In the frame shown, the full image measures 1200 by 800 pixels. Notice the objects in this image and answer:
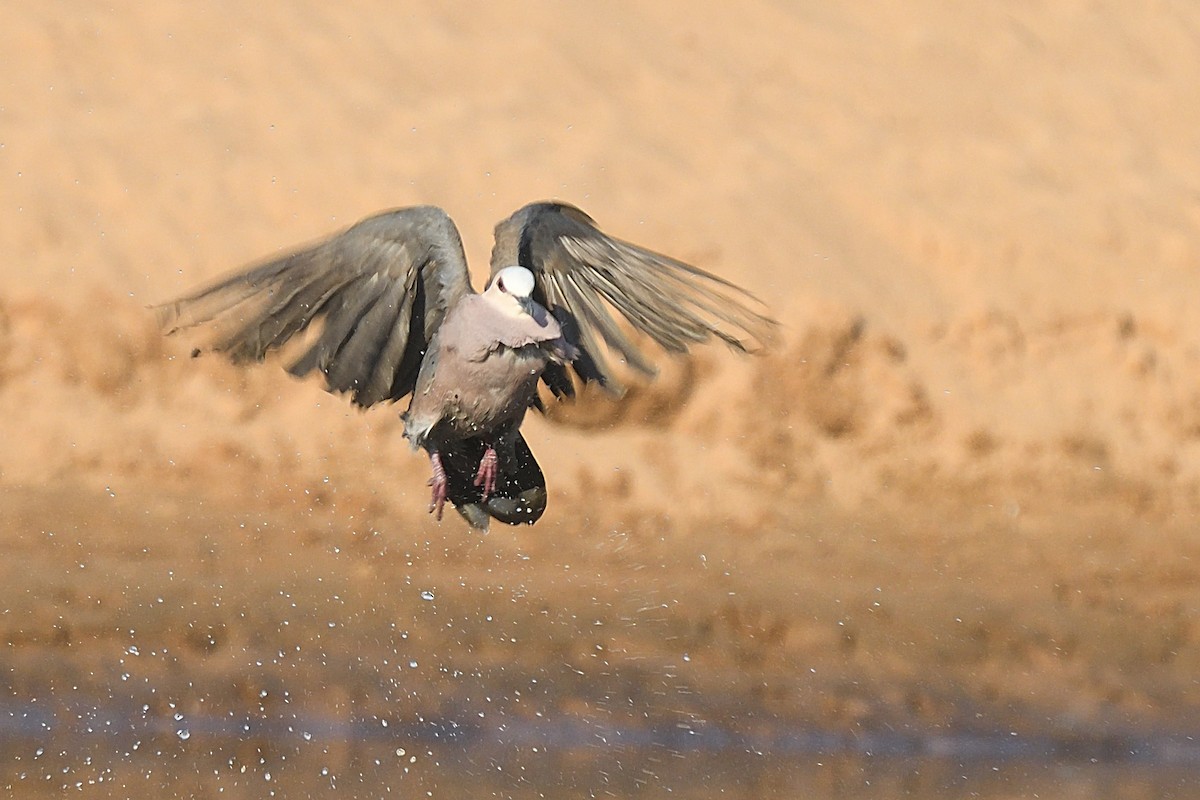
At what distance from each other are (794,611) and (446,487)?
10.6 ft

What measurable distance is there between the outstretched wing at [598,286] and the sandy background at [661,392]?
266 centimetres

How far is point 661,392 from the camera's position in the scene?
11281mm

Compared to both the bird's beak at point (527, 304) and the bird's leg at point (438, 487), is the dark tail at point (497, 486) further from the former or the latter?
the bird's beak at point (527, 304)

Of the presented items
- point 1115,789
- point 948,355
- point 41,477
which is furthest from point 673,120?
point 1115,789

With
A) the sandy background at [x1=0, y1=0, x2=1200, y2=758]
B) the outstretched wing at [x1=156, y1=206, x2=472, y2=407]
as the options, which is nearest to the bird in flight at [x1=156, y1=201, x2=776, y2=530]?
the outstretched wing at [x1=156, y1=206, x2=472, y2=407]

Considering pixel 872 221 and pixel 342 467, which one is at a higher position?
pixel 872 221

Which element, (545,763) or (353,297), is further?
(545,763)

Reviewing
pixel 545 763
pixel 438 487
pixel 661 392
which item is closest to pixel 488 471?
pixel 438 487

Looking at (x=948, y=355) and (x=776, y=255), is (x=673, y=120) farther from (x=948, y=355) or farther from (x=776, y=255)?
(x=948, y=355)

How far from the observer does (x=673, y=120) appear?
12.7m

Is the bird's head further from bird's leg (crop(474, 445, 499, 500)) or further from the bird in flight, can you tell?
bird's leg (crop(474, 445, 499, 500))

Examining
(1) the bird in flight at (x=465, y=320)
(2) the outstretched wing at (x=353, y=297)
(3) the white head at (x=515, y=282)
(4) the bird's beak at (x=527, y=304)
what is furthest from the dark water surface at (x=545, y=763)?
(3) the white head at (x=515, y=282)

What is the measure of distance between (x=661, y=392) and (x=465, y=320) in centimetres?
396

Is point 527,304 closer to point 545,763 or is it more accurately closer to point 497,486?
point 497,486
